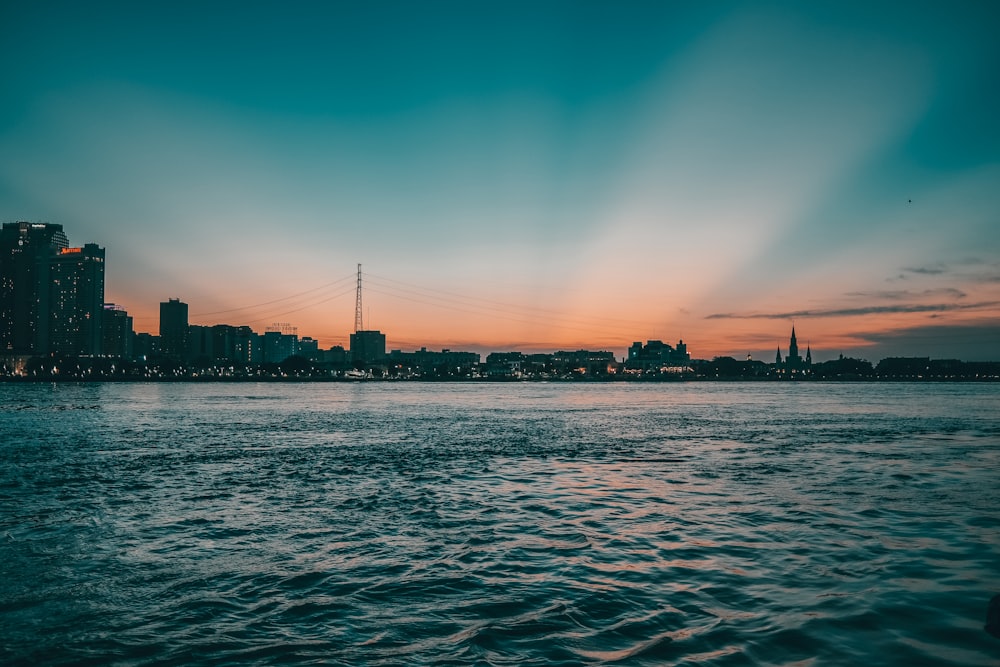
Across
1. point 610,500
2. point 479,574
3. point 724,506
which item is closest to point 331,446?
point 610,500

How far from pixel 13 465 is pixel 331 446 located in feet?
51.2

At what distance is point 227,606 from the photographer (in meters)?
10.9

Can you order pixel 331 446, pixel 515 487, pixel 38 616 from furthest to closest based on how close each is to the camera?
pixel 331 446 < pixel 515 487 < pixel 38 616

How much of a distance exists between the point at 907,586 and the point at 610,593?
5.77m

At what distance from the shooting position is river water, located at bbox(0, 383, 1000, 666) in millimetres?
9461

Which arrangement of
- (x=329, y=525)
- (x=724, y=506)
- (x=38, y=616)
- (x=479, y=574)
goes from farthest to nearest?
(x=724, y=506) < (x=329, y=525) < (x=479, y=574) < (x=38, y=616)

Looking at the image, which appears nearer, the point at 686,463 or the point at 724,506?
the point at 724,506

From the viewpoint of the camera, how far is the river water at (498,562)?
372 inches

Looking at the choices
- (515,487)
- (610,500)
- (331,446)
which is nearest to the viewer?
(610,500)

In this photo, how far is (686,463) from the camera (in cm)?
3119

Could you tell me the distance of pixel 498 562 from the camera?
13820mm

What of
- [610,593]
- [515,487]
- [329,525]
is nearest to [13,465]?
[329,525]

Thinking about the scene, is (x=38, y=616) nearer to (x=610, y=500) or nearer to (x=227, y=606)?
(x=227, y=606)

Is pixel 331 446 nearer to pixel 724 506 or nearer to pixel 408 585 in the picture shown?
pixel 724 506
